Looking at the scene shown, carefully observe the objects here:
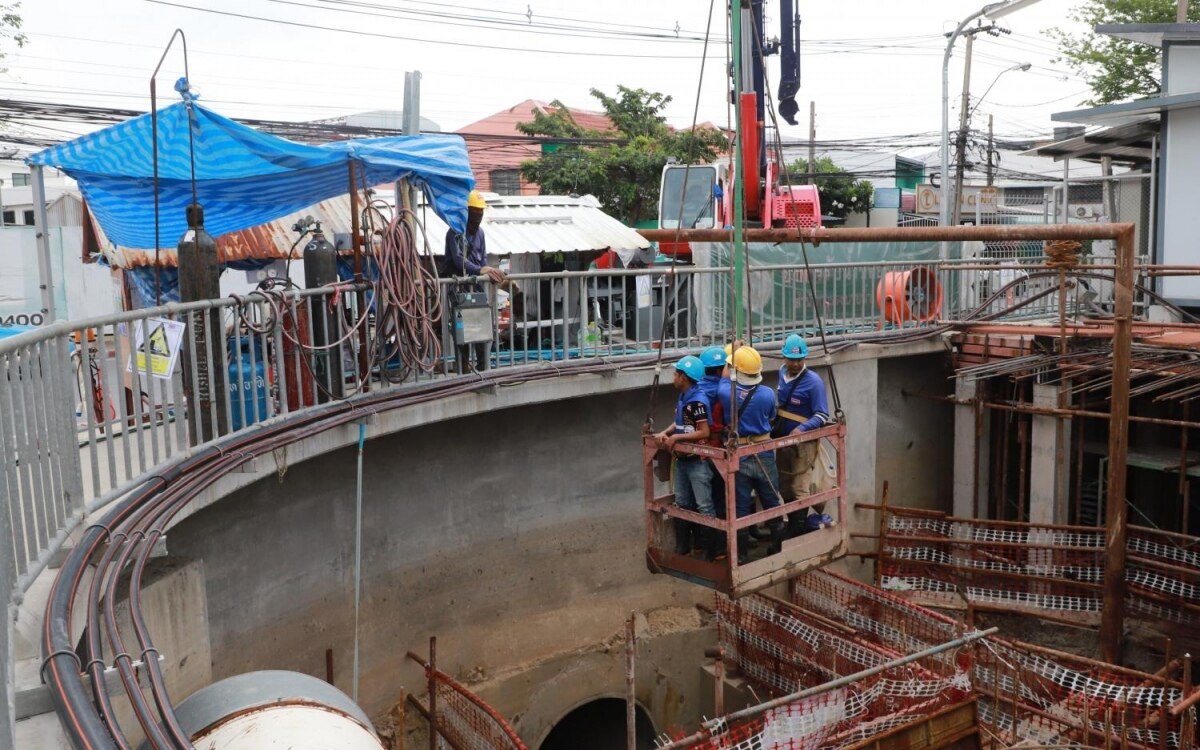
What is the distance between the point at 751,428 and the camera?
26.6 feet

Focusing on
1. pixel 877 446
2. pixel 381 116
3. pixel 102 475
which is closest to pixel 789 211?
pixel 877 446

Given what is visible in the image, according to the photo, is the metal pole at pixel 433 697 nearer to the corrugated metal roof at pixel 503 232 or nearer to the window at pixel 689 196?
the corrugated metal roof at pixel 503 232

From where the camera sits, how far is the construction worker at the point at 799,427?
28.0 feet

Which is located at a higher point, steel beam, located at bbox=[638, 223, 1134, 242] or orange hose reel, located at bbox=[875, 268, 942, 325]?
steel beam, located at bbox=[638, 223, 1134, 242]

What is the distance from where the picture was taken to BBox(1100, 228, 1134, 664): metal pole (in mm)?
10742

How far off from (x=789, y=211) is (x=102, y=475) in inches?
468

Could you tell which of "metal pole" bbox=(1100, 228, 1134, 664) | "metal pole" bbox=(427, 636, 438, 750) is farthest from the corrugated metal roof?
"metal pole" bbox=(1100, 228, 1134, 664)

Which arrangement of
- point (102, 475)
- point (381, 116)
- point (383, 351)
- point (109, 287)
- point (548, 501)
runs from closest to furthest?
point (102, 475), point (383, 351), point (548, 501), point (109, 287), point (381, 116)

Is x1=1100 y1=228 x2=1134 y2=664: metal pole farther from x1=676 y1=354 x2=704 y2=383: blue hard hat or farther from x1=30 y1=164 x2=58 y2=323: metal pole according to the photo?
x1=30 y1=164 x2=58 y2=323: metal pole

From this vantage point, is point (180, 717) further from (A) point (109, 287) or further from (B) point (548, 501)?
(A) point (109, 287)

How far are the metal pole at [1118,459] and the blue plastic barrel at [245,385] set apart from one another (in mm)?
8461

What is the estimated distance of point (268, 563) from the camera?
9445mm

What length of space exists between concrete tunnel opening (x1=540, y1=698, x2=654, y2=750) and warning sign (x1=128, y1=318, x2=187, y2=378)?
27.6 ft

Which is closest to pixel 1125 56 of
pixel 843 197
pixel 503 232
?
pixel 843 197
